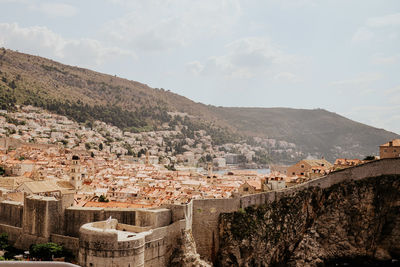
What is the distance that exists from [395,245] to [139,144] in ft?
283

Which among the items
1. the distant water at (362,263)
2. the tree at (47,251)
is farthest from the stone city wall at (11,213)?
the distant water at (362,263)

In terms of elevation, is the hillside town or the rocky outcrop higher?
the hillside town

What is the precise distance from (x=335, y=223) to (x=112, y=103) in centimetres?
12644

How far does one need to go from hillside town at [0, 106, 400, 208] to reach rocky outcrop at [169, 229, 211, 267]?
5305 mm

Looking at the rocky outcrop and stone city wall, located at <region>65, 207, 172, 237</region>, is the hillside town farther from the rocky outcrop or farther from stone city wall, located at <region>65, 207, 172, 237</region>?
stone city wall, located at <region>65, 207, 172, 237</region>

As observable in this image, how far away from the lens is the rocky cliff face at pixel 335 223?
28188mm

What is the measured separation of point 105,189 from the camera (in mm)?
39500

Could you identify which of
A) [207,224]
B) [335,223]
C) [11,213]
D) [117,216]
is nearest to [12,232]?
[11,213]

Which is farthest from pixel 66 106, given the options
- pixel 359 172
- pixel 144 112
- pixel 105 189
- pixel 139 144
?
pixel 359 172

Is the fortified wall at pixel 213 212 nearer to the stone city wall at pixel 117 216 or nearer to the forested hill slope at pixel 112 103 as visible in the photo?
the stone city wall at pixel 117 216

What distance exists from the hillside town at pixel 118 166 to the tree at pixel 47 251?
23.5 feet

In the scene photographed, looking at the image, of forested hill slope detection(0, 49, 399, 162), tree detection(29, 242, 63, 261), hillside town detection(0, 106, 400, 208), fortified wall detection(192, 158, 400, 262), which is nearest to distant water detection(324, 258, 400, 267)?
fortified wall detection(192, 158, 400, 262)

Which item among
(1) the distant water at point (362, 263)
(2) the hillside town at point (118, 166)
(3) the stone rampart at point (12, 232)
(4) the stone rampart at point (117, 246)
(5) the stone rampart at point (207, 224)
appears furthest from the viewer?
(2) the hillside town at point (118, 166)

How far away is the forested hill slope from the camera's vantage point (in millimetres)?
104875
